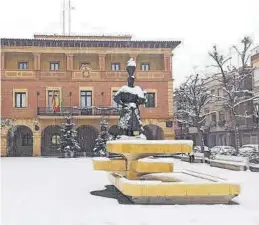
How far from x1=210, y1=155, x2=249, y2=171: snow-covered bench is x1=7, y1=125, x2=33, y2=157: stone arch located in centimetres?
1738

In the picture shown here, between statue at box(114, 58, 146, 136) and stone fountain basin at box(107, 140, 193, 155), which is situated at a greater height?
statue at box(114, 58, 146, 136)

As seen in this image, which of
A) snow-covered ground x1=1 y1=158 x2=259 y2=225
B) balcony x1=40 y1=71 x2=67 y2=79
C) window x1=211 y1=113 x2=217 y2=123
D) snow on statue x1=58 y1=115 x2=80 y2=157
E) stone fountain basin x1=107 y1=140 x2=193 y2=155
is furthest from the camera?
window x1=211 y1=113 x2=217 y2=123

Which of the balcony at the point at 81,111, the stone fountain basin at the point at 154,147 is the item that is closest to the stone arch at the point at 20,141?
the balcony at the point at 81,111

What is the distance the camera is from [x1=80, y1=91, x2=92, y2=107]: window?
33125 millimetres

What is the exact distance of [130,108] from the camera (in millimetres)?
11188

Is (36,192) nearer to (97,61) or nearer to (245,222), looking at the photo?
(245,222)

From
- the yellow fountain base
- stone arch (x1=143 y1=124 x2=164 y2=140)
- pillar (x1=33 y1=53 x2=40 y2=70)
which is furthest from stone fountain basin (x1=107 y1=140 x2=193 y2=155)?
stone arch (x1=143 y1=124 x2=164 y2=140)

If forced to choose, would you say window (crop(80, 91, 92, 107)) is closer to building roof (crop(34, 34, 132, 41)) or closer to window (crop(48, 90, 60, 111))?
window (crop(48, 90, 60, 111))

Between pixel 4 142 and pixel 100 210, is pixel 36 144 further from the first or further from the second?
pixel 100 210

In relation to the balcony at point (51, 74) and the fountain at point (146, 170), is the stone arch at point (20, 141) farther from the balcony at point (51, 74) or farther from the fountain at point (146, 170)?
the fountain at point (146, 170)

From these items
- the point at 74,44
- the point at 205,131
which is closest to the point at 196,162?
the point at 74,44

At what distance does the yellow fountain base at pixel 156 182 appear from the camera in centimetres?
838

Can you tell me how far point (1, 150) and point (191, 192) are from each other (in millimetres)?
25537

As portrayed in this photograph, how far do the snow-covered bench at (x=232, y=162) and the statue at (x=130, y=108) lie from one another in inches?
285
